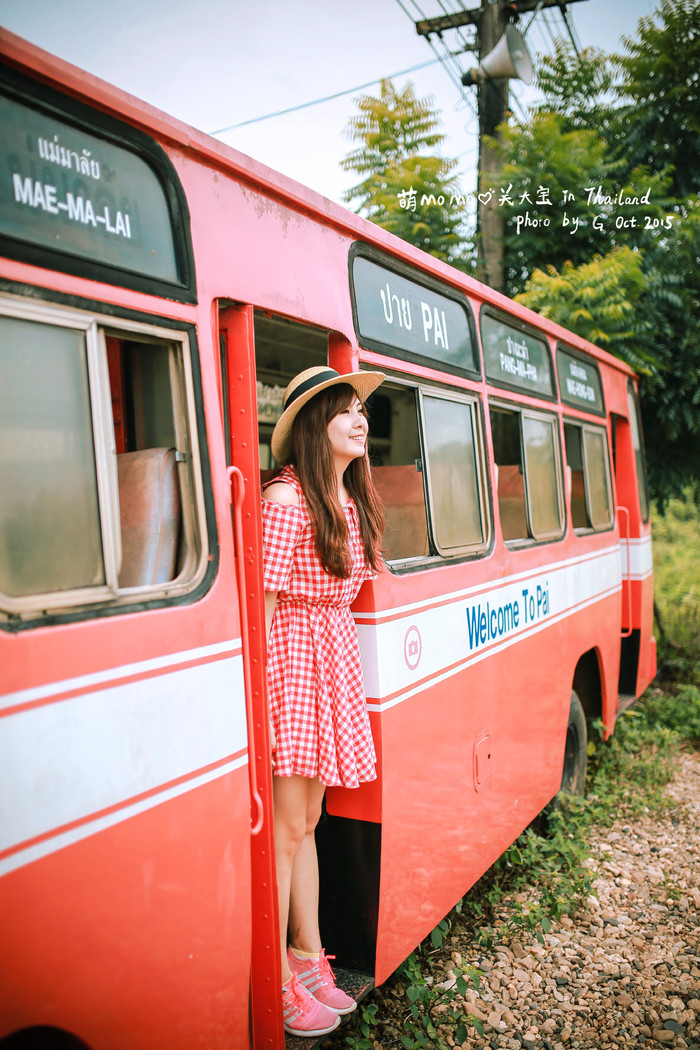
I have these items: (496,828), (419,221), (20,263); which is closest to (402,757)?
(496,828)

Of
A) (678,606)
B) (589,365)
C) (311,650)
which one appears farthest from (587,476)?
(678,606)

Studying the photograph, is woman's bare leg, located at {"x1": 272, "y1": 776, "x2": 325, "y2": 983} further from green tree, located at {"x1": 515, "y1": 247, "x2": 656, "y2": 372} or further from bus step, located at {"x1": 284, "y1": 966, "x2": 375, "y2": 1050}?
green tree, located at {"x1": 515, "y1": 247, "x2": 656, "y2": 372}

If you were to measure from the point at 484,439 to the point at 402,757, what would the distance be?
155cm

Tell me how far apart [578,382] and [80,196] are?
4.12 meters

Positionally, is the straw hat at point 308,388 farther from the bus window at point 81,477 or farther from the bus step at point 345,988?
the bus step at point 345,988

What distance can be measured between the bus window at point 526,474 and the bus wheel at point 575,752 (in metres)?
1.22

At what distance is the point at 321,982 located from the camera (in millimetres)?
2570

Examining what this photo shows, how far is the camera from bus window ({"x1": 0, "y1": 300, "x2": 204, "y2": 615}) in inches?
63.9

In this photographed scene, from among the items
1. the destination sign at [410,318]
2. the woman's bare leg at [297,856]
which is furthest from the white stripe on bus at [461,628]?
the destination sign at [410,318]

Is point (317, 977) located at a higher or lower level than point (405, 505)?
lower

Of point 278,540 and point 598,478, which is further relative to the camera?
point 598,478

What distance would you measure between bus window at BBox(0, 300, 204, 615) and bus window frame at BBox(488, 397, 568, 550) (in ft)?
6.70

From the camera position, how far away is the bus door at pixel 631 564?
6570mm

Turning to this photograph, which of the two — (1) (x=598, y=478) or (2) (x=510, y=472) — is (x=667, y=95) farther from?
(2) (x=510, y=472)
